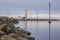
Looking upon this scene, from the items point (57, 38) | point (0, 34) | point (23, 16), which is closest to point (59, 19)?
point (23, 16)

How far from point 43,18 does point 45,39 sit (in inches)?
447

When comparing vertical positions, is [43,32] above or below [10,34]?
below

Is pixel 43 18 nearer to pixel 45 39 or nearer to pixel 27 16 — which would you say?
pixel 27 16

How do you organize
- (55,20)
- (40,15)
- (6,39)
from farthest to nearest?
(40,15)
(55,20)
(6,39)

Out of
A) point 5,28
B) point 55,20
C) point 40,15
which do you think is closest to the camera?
point 5,28

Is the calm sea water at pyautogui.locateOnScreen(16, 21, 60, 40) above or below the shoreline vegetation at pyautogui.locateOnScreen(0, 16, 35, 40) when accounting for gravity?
below

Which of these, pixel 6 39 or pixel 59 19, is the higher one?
pixel 6 39

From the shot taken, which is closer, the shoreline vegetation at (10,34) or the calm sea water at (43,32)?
the shoreline vegetation at (10,34)

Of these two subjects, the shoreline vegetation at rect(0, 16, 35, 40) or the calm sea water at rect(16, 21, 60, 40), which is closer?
the shoreline vegetation at rect(0, 16, 35, 40)

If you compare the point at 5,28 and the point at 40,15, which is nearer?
the point at 5,28

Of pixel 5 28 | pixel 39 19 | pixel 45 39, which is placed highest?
pixel 5 28

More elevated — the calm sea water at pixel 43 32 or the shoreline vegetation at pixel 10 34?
the shoreline vegetation at pixel 10 34

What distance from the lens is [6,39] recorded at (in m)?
5.47

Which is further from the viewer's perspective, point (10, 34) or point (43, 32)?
point (43, 32)
